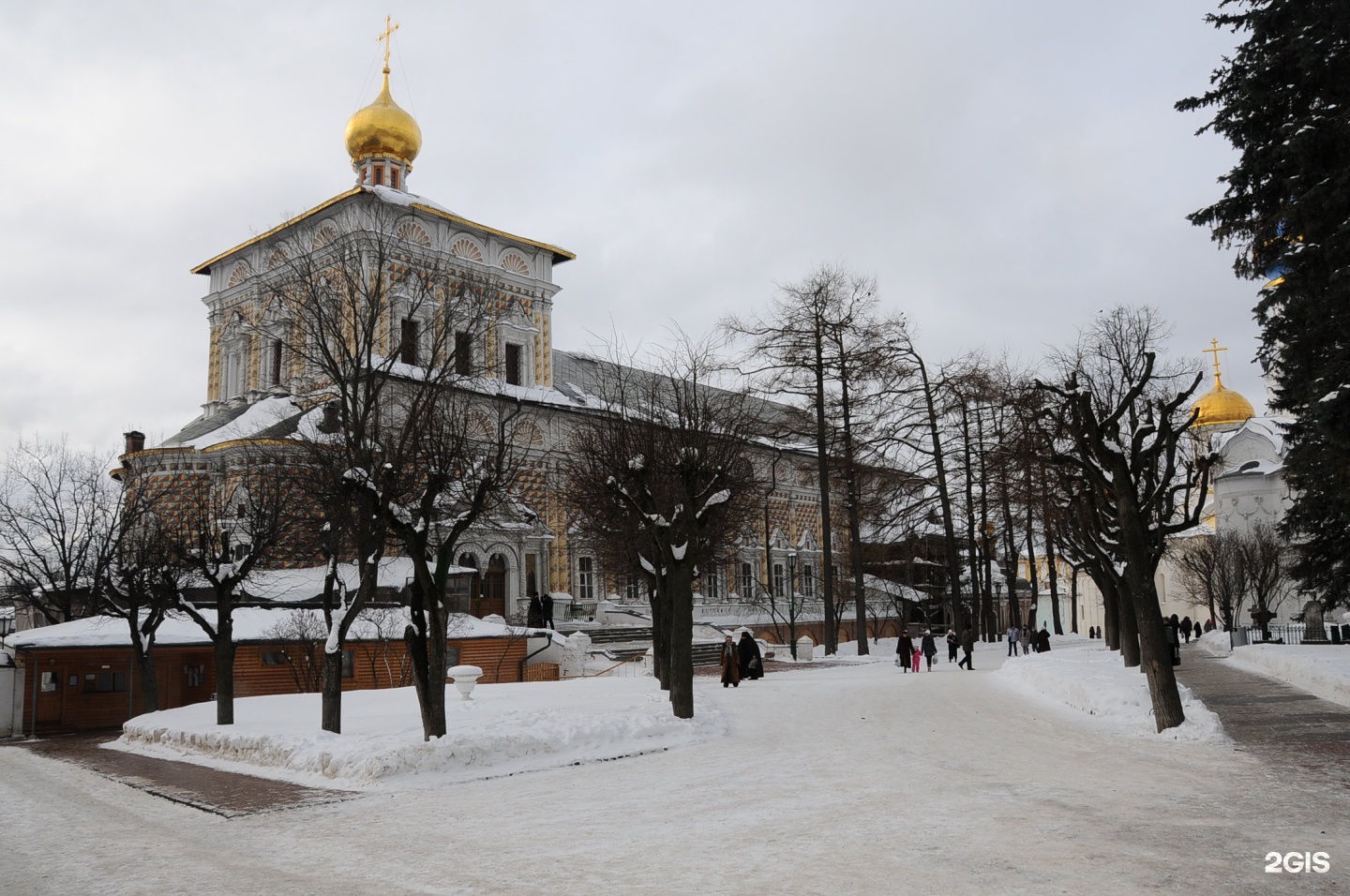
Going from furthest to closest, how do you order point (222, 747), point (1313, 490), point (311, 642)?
point (311, 642)
point (1313, 490)
point (222, 747)

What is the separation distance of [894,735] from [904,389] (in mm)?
20388

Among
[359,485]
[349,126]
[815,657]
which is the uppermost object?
[349,126]

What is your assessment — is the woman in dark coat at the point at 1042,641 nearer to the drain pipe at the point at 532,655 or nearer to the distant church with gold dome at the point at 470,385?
the distant church with gold dome at the point at 470,385

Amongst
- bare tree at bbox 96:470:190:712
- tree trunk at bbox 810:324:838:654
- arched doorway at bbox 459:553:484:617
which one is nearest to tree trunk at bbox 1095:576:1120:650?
tree trunk at bbox 810:324:838:654

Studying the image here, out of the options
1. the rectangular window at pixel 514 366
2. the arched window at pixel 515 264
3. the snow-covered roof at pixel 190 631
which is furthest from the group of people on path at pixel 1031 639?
the arched window at pixel 515 264

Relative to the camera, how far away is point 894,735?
14414mm

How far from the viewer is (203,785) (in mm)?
12766

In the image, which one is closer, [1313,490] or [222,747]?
[222,747]

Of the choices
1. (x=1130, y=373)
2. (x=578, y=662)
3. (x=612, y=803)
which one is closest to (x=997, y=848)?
(x=612, y=803)

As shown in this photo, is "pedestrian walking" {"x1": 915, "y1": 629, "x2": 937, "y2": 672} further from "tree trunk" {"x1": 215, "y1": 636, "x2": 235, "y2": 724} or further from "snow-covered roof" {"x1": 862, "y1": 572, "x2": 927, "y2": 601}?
"tree trunk" {"x1": 215, "y1": 636, "x2": 235, "y2": 724}

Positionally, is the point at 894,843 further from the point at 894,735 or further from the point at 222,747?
the point at 222,747

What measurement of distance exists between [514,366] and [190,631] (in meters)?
23.3

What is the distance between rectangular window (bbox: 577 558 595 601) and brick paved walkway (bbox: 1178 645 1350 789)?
26374 millimetres

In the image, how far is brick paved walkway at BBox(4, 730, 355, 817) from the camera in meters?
11.1
